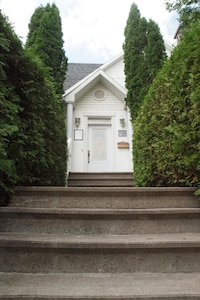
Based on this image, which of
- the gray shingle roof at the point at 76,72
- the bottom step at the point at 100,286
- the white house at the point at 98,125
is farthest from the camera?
the gray shingle roof at the point at 76,72

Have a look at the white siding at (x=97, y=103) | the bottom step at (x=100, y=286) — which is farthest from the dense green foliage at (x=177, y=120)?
the white siding at (x=97, y=103)

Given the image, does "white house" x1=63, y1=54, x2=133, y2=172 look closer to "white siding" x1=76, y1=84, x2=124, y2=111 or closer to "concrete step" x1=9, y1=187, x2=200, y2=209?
"white siding" x1=76, y1=84, x2=124, y2=111

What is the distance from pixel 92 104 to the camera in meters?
7.61

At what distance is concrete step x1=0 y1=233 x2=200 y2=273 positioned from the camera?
1541 millimetres

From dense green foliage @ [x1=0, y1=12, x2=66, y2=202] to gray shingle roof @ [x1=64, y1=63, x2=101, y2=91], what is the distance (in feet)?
18.7

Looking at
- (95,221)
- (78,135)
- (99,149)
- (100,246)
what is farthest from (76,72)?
(100,246)

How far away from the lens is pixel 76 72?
9.80 metres

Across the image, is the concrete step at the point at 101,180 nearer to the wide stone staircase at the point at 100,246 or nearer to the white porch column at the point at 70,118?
the white porch column at the point at 70,118

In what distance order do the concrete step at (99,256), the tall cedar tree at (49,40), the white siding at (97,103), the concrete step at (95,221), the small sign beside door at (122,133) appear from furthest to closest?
the white siding at (97,103), the small sign beside door at (122,133), the tall cedar tree at (49,40), the concrete step at (95,221), the concrete step at (99,256)

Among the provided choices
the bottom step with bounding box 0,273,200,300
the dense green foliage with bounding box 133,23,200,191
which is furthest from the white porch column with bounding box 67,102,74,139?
the bottom step with bounding box 0,273,200,300

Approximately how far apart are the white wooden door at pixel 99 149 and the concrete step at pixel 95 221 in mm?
5246

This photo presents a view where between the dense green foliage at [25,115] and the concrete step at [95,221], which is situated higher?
the dense green foliage at [25,115]

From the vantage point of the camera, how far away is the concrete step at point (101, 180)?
488 cm

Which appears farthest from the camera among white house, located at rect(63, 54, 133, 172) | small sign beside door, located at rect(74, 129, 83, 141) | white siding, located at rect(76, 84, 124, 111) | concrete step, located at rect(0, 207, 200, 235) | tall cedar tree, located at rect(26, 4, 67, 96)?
white siding, located at rect(76, 84, 124, 111)
